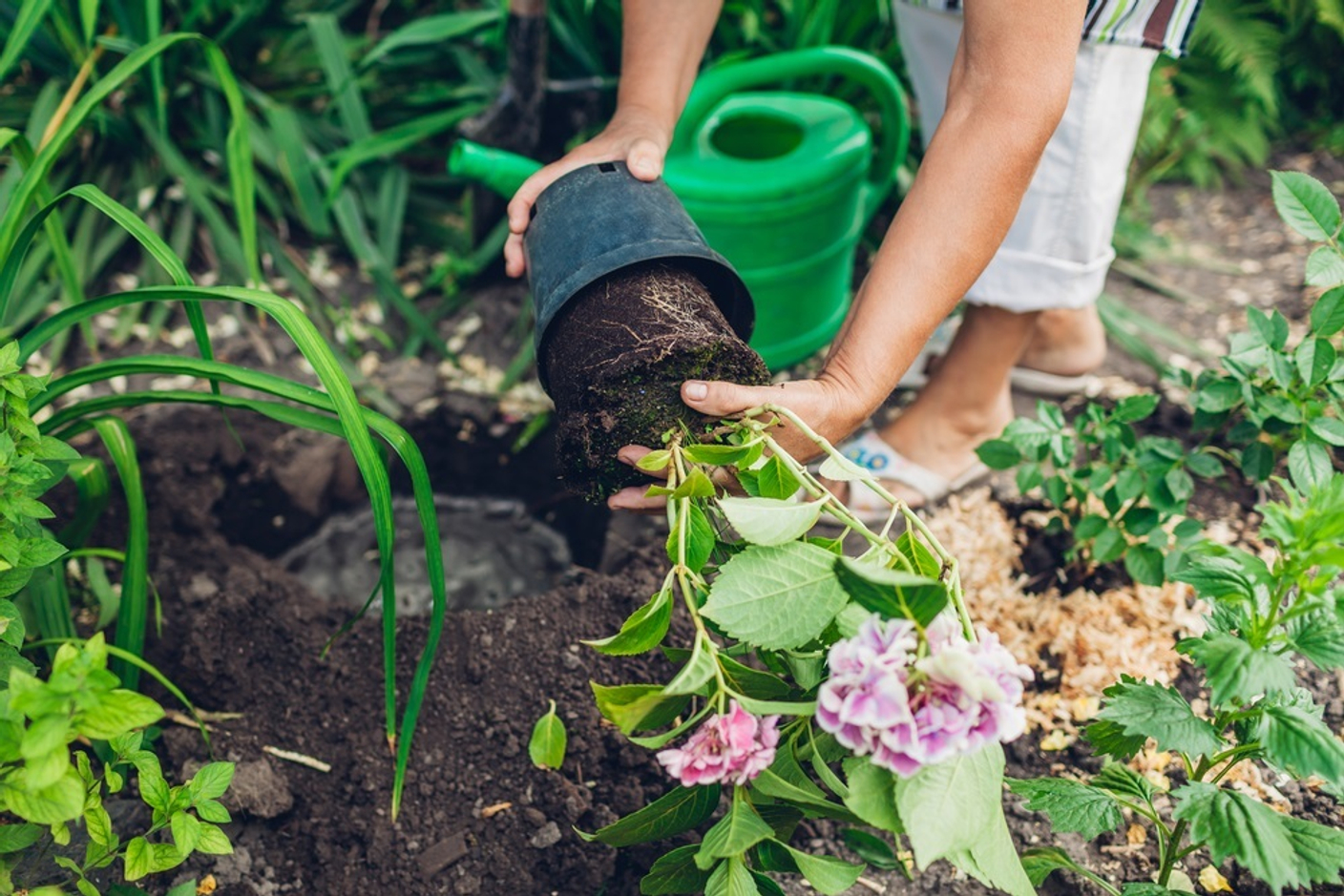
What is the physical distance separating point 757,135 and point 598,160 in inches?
32.6

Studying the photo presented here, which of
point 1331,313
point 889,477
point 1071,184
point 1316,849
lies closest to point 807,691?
point 1316,849

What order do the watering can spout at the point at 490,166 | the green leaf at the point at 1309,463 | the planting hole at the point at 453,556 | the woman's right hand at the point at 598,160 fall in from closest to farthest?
the green leaf at the point at 1309,463 → the woman's right hand at the point at 598,160 → the watering can spout at the point at 490,166 → the planting hole at the point at 453,556

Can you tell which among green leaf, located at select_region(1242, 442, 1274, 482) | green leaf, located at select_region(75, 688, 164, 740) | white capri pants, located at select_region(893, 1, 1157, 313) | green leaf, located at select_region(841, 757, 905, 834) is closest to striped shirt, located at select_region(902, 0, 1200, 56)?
white capri pants, located at select_region(893, 1, 1157, 313)

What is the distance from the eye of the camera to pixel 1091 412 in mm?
1591

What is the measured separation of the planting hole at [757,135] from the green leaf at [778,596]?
1.37 meters

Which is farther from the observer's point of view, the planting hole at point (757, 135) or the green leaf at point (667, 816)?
the planting hole at point (757, 135)

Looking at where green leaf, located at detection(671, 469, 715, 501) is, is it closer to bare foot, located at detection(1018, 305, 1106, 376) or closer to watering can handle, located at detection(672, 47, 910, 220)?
watering can handle, located at detection(672, 47, 910, 220)

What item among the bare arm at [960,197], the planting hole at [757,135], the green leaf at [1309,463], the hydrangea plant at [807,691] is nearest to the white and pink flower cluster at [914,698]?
the hydrangea plant at [807,691]

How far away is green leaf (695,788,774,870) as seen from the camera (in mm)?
997

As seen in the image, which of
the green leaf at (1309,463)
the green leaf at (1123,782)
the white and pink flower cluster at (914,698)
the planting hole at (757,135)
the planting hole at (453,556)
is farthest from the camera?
the planting hole at (757,135)

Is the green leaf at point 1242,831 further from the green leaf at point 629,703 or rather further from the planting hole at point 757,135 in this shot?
the planting hole at point 757,135

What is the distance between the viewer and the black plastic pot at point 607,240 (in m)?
1.27

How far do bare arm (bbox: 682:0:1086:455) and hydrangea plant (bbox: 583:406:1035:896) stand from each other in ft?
0.55

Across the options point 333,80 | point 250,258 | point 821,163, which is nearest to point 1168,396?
point 821,163
